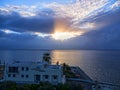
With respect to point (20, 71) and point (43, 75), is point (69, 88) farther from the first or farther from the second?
point (20, 71)

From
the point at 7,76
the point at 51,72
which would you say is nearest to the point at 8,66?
the point at 7,76

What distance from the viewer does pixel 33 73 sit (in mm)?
45156

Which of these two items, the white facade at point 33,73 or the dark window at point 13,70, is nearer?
the white facade at point 33,73

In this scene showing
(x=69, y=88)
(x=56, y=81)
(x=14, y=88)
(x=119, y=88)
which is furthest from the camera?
(x=119, y=88)

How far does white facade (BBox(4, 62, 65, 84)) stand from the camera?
145 feet

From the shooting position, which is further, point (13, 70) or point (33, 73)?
point (13, 70)

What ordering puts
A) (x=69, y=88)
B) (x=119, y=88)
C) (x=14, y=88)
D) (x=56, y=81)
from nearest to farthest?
1. (x=14, y=88)
2. (x=69, y=88)
3. (x=56, y=81)
4. (x=119, y=88)

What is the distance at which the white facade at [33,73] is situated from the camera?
4409 cm

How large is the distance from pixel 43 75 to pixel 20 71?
4359mm

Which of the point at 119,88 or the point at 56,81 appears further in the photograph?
the point at 119,88

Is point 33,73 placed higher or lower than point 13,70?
lower

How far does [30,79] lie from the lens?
45.1 metres

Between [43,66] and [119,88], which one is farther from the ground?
[43,66]

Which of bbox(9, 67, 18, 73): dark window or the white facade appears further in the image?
bbox(9, 67, 18, 73): dark window
